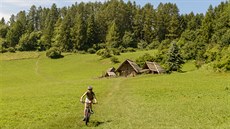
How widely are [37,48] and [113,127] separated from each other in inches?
4653

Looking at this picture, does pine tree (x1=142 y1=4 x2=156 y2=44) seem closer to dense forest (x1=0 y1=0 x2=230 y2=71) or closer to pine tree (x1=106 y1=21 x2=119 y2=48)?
dense forest (x1=0 y1=0 x2=230 y2=71)

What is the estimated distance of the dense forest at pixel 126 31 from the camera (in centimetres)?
12144

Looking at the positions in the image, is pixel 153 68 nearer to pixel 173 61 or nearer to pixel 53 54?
pixel 173 61

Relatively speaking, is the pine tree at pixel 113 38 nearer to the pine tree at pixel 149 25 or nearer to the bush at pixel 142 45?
the bush at pixel 142 45

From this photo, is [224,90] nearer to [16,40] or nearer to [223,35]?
[223,35]

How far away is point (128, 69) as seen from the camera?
85625mm

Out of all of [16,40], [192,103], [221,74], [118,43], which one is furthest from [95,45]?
[192,103]

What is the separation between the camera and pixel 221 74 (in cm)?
6200

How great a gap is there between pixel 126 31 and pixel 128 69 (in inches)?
2574

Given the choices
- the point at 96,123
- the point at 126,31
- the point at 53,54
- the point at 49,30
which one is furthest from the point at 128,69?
the point at 49,30

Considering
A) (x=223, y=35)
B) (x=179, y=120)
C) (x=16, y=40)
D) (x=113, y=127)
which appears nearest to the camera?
(x=113, y=127)

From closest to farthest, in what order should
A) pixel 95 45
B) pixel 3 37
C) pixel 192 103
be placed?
pixel 192 103, pixel 95 45, pixel 3 37

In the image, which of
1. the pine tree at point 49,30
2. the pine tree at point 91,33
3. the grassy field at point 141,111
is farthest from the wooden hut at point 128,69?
the pine tree at point 49,30

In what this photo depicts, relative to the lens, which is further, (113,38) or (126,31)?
(126,31)
